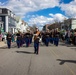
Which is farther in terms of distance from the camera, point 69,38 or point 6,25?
point 6,25

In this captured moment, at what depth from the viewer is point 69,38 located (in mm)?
35188

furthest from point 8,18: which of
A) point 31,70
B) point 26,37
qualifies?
point 31,70

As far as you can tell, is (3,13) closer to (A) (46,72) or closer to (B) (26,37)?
(B) (26,37)

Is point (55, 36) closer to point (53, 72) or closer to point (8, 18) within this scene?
point (53, 72)

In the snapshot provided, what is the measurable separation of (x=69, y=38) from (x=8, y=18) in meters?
48.0

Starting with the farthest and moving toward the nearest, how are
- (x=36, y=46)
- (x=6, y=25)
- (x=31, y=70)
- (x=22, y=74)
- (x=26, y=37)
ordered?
(x=6, y=25) → (x=26, y=37) → (x=36, y=46) → (x=31, y=70) → (x=22, y=74)

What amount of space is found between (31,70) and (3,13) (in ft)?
229

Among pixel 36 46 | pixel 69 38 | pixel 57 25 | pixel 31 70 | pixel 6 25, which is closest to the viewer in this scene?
pixel 31 70

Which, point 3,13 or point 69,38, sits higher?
point 3,13

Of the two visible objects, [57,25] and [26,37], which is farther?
[57,25]

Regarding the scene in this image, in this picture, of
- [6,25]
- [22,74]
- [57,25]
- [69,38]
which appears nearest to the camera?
[22,74]

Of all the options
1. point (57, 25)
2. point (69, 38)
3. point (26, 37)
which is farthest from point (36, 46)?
point (57, 25)

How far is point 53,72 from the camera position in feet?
A: 32.9

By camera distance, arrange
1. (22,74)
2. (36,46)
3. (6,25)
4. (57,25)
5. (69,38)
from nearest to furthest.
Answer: (22,74)
(36,46)
(69,38)
(6,25)
(57,25)
